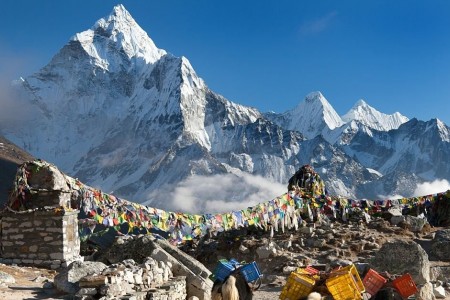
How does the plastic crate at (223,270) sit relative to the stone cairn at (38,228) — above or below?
below

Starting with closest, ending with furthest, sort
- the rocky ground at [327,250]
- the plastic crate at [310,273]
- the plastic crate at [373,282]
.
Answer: the plastic crate at [310,273], the plastic crate at [373,282], the rocky ground at [327,250]

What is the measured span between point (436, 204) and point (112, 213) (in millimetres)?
17996

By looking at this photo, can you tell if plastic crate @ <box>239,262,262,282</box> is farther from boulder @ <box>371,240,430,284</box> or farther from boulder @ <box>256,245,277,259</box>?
boulder @ <box>256,245,277,259</box>

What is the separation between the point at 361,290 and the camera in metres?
12.3

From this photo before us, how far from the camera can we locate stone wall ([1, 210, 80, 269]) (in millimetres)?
15047

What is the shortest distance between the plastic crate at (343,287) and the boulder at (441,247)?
10243 millimetres

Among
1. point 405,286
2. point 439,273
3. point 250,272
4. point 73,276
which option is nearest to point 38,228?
point 73,276

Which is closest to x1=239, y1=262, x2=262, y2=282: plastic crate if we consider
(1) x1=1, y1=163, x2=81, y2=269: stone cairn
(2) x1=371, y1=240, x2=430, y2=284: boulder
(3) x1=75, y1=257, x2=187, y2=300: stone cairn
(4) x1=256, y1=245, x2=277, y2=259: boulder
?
(3) x1=75, y1=257, x2=187, y2=300: stone cairn

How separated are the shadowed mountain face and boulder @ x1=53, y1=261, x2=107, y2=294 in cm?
9874

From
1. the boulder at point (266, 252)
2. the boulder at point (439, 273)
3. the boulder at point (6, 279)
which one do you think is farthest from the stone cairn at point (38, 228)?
the boulder at point (439, 273)

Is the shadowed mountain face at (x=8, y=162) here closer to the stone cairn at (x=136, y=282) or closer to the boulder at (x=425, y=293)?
the stone cairn at (x=136, y=282)

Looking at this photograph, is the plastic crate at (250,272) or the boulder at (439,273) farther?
the boulder at (439,273)

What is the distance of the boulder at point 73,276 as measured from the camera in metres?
11.0

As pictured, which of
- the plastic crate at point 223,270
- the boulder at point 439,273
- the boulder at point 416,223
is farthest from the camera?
the boulder at point 416,223
